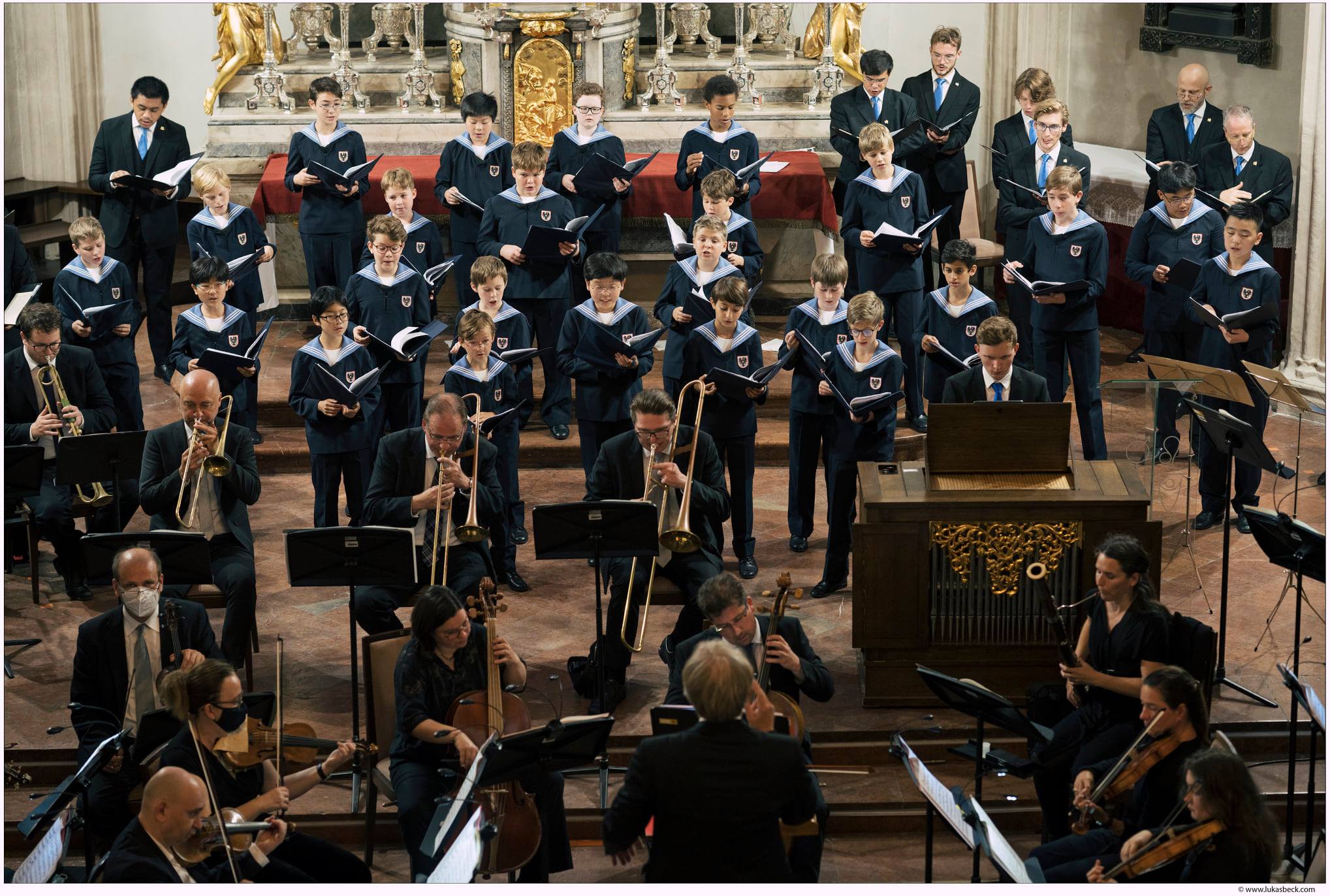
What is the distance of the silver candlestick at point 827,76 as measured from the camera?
12.2m

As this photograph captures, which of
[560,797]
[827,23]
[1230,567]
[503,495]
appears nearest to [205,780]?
[560,797]

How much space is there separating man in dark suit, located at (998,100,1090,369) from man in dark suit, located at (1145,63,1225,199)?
0.45 m

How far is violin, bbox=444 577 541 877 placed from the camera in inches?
230

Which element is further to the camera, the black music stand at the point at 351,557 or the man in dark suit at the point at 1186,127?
the man in dark suit at the point at 1186,127

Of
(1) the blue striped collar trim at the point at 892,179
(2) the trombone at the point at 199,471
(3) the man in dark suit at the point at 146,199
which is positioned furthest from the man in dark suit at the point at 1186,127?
(3) the man in dark suit at the point at 146,199

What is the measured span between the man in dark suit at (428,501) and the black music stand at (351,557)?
694 millimetres

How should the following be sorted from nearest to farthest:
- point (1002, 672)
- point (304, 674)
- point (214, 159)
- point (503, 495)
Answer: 1. point (1002, 672)
2. point (304, 674)
3. point (503, 495)
4. point (214, 159)

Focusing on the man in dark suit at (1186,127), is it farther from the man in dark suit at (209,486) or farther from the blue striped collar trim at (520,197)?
the man in dark suit at (209,486)

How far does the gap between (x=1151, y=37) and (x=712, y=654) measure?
9.03 m

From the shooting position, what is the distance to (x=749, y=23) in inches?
507

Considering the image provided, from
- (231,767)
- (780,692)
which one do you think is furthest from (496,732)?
(780,692)

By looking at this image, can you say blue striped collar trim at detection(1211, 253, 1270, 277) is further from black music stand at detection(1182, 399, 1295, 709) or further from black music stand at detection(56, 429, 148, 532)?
black music stand at detection(56, 429, 148, 532)

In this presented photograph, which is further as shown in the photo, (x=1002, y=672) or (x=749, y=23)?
(x=749, y=23)

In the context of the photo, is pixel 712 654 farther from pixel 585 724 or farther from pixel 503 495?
pixel 503 495
